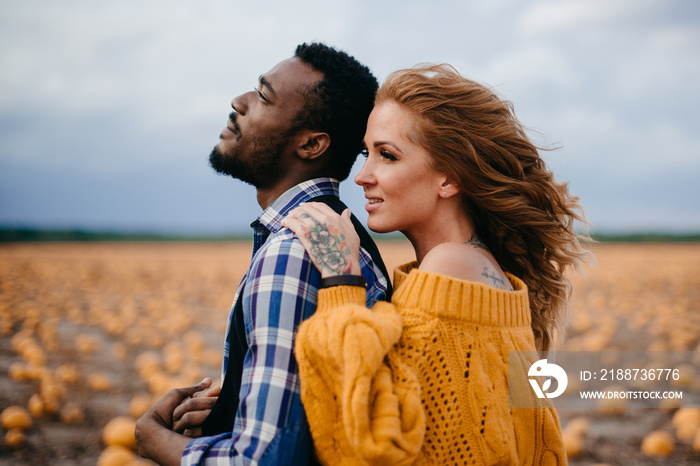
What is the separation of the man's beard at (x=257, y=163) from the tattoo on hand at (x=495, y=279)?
1.08 metres

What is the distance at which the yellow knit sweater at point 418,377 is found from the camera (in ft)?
4.98

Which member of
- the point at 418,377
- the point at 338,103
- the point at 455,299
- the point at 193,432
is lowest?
the point at 193,432

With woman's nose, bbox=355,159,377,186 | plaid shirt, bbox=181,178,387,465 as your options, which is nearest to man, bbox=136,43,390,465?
plaid shirt, bbox=181,178,387,465

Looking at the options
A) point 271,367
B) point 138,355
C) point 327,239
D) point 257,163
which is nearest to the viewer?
point 271,367

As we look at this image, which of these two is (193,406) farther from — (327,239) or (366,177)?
(366,177)

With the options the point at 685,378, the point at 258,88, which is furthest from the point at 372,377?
the point at 685,378

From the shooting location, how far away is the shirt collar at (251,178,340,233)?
7.34 ft

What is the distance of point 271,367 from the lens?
164 centimetres

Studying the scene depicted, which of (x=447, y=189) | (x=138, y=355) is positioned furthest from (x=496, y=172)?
(x=138, y=355)

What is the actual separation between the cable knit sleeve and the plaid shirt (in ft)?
0.23

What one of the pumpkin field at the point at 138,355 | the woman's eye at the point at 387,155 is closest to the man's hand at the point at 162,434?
the woman's eye at the point at 387,155

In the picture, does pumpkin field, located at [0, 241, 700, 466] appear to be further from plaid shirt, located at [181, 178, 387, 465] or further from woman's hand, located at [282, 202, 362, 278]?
plaid shirt, located at [181, 178, 387, 465]

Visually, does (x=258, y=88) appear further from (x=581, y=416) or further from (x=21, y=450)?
(x=581, y=416)

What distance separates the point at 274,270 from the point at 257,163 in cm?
83
